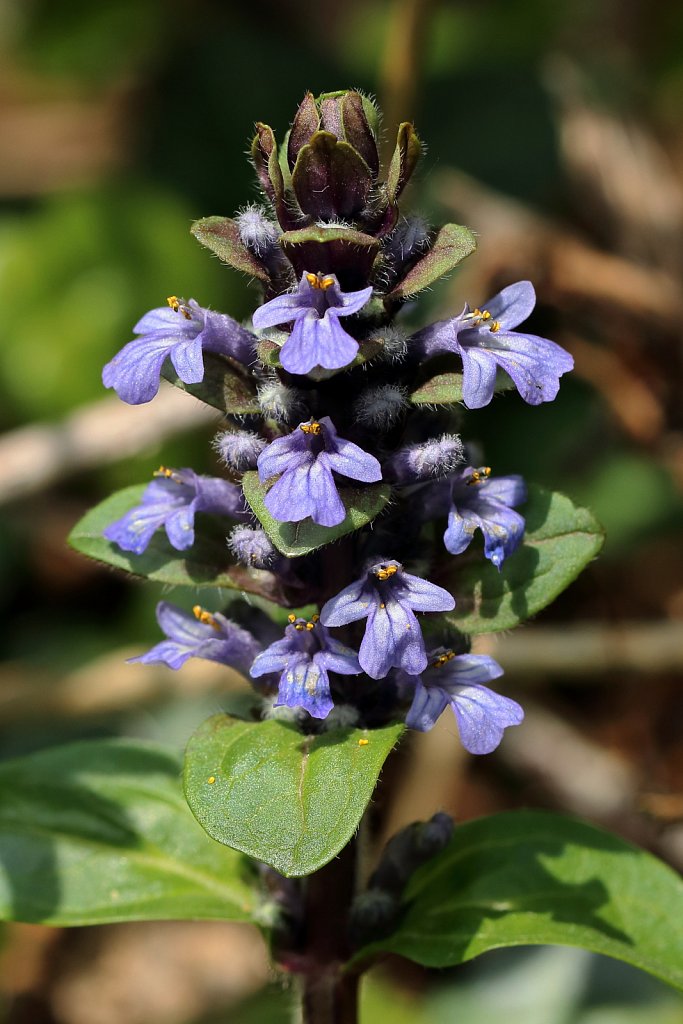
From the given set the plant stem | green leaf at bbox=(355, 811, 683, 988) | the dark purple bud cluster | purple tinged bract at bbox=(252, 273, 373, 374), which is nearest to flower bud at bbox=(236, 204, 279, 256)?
the dark purple bud cluster

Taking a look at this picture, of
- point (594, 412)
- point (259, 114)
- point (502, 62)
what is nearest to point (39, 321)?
point (259, 114)

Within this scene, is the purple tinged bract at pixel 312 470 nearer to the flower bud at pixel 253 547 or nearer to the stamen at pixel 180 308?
the flower bud at pixel 253 547

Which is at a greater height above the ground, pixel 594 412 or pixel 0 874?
pixel 0 874

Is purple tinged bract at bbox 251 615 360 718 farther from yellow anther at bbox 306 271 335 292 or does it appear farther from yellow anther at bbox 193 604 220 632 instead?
yellow anther at bbox 306 271 335 292

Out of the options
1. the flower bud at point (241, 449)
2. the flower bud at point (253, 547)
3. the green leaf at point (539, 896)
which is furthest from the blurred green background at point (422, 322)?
the flower bud at point (241, 449)

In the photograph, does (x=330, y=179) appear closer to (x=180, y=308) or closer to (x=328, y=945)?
(x=180, y=308)

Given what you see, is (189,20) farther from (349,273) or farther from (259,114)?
(349,273)
